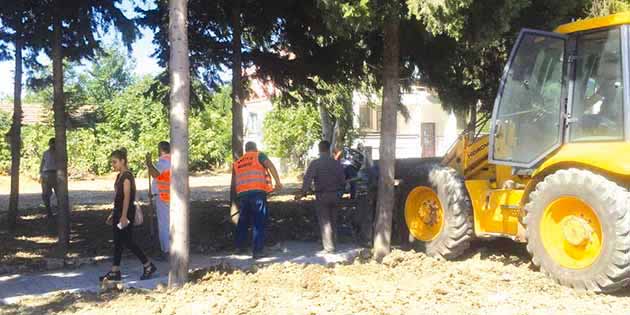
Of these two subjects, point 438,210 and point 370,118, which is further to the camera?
point 370,118

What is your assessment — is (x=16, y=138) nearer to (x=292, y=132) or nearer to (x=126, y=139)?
(x=292, y=132)

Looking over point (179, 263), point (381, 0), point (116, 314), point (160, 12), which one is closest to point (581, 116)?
point (381, 0)

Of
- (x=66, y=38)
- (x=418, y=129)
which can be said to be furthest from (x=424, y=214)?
(x=418, y=129)

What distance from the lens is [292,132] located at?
2975 centimetres

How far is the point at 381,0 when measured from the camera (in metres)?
7.66

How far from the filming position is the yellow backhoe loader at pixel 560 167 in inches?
266

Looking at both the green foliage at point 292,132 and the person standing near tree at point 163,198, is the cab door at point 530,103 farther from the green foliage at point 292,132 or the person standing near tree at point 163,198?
the green foliage at point 292,132

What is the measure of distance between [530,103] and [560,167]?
903 millimetres

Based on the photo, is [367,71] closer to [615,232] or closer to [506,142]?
[506,142]

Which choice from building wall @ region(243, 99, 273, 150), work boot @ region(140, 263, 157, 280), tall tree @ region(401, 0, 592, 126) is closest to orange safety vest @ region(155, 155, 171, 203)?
work boot @ region(140, 263, 157, 280)

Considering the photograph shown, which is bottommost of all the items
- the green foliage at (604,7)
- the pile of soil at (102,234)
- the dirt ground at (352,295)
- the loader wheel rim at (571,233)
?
the dirt ground at (352,295)

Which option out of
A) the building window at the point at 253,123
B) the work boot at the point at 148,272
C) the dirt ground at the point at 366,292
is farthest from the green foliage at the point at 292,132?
the work boot at the point at 148,272

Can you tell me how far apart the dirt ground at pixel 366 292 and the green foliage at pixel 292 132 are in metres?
19.9

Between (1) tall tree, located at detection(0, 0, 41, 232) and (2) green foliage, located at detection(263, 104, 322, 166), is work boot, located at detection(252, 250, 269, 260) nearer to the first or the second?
(1) tall tree, located at detection(0, 0, 41, 232)
